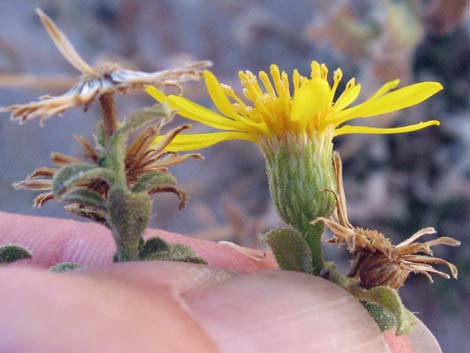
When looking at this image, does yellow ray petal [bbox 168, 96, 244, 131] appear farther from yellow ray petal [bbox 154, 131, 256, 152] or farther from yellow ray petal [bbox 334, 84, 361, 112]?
yellow ray petal [bbox 334, 84, 361, 112]

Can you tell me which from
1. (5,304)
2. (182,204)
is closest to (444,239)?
(182,204)

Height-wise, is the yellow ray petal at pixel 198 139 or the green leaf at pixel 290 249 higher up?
the yellow ray petal at pixel 198 139

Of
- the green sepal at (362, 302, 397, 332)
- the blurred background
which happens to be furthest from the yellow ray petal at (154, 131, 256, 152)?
the blurred background

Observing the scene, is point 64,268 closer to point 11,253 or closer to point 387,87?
point 11,253

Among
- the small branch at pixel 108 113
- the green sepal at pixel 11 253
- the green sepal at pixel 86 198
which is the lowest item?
the green sepal at pixel 11 253

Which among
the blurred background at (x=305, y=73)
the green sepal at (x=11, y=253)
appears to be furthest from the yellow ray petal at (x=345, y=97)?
the blurred background at (x=305, y=73)

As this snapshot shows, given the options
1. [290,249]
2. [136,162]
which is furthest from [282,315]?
[136,162]

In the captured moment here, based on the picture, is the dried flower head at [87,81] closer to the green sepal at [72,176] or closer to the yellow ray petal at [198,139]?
the green sepal at [72,176]

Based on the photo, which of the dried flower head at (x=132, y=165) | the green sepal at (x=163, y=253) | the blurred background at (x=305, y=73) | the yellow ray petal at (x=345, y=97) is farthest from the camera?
the blurred background at (x=305, y=73)
